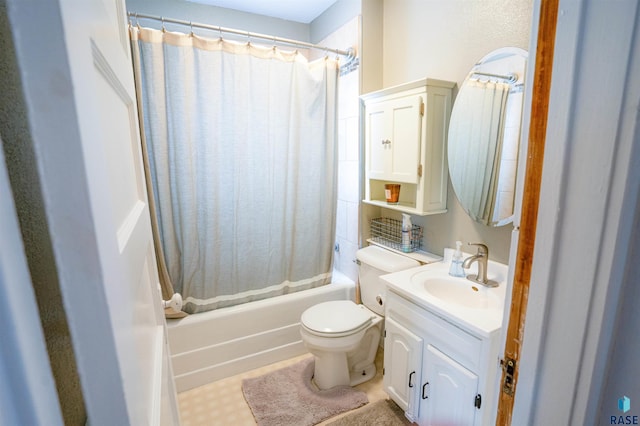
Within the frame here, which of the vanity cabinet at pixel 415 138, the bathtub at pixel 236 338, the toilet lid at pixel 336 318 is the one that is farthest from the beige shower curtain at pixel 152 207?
the vanity cabinet at pixel 415 138

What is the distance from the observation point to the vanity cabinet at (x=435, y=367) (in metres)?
1.15

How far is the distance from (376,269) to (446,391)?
30.0 inches

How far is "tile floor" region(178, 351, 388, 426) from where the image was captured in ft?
5.45

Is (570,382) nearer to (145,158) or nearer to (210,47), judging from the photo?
(145,158)

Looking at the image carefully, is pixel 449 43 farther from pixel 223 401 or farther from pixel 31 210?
pixel 223 401

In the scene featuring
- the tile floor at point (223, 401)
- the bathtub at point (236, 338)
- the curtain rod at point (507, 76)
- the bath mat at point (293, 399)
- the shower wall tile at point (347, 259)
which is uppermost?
the curtain rod at point (507, 76)

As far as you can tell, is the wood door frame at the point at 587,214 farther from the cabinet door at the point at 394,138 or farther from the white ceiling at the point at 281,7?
the white ceiling at the point at 281,7

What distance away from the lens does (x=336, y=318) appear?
1.81 meters

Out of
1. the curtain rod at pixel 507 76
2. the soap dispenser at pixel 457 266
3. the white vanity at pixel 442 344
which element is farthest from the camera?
the soap dispenser at pixel 457 266

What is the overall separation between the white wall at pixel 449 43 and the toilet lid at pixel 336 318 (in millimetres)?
606

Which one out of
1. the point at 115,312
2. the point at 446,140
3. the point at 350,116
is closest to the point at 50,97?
the point at 115,312

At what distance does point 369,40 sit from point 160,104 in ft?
4.54

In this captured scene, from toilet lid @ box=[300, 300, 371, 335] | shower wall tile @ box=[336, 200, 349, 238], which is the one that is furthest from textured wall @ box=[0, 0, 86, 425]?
shower wall tile @ box=[336, 200, 349, 238]

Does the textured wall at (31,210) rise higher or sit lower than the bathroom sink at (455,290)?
higher
